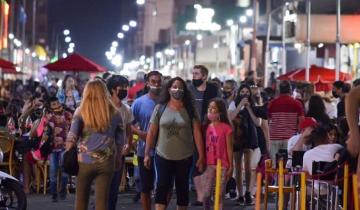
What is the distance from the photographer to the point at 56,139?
57.8 feet

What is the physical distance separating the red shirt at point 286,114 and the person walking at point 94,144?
736cm

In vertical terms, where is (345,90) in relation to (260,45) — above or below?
below

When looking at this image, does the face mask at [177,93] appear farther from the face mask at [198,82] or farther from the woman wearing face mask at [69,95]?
the woman wearing face mask at [69,95]

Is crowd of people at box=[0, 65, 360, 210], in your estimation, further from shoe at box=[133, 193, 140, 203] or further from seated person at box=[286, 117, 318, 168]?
shoe at box=[133, 193, 140, 203]

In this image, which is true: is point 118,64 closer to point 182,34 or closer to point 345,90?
point 182,34

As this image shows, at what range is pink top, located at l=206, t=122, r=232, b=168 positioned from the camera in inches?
538

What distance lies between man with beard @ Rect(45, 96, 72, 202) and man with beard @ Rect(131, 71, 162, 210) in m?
3.05

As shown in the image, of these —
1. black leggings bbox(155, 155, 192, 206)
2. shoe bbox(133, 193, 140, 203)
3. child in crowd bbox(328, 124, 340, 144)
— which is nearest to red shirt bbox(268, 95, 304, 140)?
shoe bbox(133, 193, 140, 203)

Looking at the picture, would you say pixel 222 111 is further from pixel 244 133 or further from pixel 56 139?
pixel 56 139

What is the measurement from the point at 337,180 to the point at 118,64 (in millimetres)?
157704

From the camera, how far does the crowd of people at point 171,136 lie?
11352 millimetres

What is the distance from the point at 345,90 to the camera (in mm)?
20406

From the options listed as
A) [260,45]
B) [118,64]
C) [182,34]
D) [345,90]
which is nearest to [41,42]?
[118,64]

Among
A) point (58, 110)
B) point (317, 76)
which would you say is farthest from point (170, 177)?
point (317, 76)
